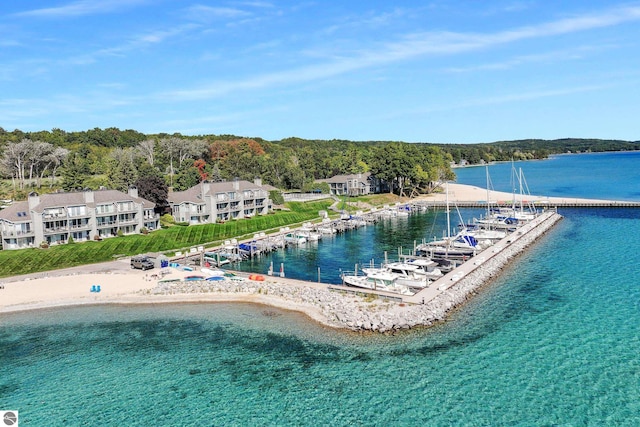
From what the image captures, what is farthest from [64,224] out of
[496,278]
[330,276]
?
[496,278]

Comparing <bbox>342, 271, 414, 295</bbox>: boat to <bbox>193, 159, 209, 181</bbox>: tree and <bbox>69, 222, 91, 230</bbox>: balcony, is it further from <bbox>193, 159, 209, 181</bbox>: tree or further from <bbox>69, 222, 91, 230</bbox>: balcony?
<bbox>193, 159, 209, 181</bbox>: tree

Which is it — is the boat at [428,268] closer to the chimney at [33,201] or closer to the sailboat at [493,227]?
the sailboat at [493,227]

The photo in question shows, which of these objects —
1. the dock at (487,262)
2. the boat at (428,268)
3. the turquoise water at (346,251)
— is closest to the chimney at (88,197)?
the turquoise water at (346,251)

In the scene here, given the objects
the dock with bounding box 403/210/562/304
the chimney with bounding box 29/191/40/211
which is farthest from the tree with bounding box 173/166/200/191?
the dock with bounding box 403/210/562/304

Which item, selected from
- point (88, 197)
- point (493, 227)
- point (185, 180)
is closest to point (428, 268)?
point (493, 227)

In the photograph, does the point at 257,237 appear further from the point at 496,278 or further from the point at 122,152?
the point at 122,152
